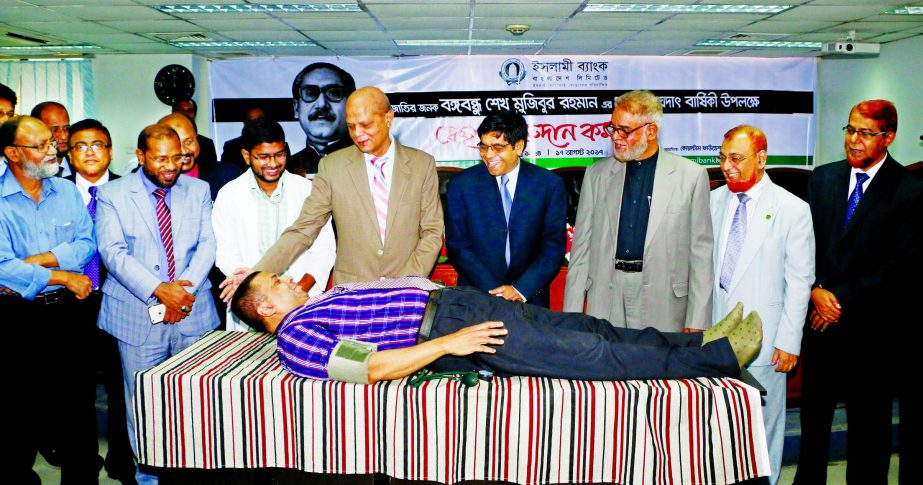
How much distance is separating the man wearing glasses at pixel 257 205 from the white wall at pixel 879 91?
795 cm

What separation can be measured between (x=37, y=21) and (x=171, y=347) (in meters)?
5.82

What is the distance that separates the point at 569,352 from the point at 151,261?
1.84 meters

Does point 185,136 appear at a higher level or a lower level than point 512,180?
higher

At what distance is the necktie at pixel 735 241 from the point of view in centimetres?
266

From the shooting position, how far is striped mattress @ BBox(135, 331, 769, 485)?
203 centimetres

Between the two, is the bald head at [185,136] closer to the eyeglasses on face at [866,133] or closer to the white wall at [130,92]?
the eyeglasses on face at [866,133]

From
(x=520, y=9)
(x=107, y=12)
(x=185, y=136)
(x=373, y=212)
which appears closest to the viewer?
(x=373, y=212)

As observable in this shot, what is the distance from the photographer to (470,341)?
2.10 m

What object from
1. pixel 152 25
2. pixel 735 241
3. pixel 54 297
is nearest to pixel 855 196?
pixel 735 241

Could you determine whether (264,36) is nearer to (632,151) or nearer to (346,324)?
(632,151)

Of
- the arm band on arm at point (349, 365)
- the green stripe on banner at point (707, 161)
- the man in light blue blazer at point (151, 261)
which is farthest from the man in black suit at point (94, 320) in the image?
the green stripe on banner at point (707, 161)

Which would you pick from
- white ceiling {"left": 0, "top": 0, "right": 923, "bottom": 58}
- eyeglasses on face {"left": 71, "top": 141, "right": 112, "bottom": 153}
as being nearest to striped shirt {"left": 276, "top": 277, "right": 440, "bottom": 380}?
eyeglasses on face {"left": 71, "top": 141, "right": 112, "bottom": 153}

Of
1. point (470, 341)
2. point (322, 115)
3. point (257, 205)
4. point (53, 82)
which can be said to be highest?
point (53, 82)

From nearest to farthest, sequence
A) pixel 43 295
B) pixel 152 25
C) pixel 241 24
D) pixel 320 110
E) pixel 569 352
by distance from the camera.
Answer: pixel 569 352 → pixel 43 295 → pixel 241 24 → pixel 152 25 → pixel 320 110
